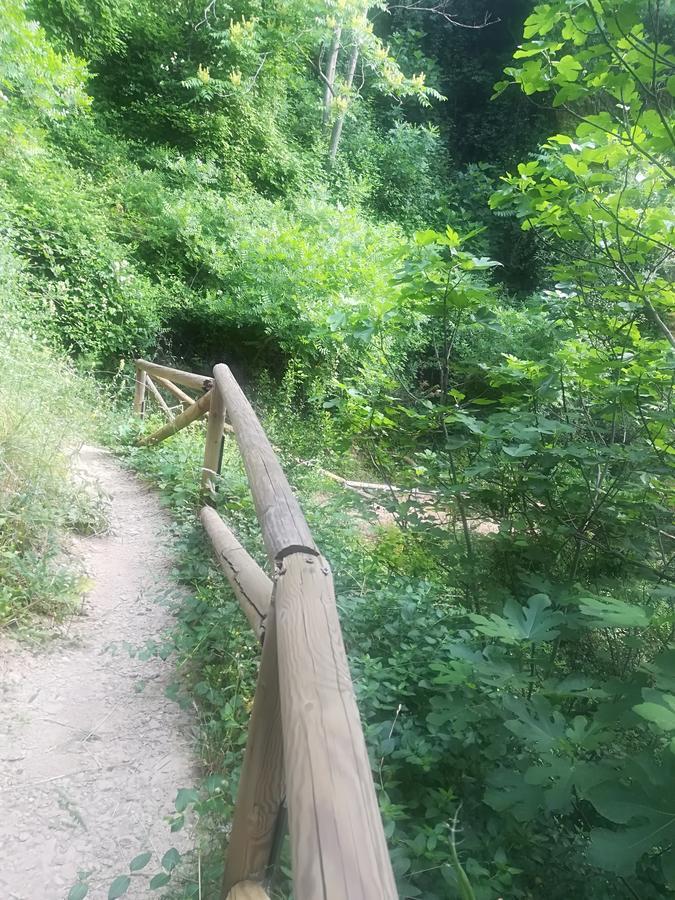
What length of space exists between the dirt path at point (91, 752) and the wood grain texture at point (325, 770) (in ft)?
3.44

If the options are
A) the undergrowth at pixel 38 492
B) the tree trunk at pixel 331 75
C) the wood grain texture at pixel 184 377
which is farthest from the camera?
the tree trunk at pixel 331 75

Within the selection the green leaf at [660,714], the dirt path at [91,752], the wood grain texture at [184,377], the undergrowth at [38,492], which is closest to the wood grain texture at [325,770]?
the green leaf at [660,714]

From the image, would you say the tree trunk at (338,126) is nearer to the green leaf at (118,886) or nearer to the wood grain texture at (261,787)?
the wood grain texture at (261,787)

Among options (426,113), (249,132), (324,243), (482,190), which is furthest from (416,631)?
(426,113)

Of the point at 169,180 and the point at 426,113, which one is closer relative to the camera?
the point at 169,180

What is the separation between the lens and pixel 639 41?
1669mm

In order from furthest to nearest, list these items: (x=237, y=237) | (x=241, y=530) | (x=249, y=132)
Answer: (x=249, y=132) < (x=237, y=237) < (x=241, y=530)

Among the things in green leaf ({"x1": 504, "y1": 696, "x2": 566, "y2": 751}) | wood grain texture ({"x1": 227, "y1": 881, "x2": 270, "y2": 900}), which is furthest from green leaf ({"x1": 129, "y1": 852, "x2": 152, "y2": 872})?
green leaf ({"x1": 504, "y1": 696, "x2": 566, "y2": 751})

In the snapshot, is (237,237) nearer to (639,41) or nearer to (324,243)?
(324,243)

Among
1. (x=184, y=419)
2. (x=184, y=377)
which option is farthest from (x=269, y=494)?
(x=184, y=377)

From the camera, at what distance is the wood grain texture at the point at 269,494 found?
4.60ft

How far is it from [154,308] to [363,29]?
7.76 m

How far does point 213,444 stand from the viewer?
11.3 feet

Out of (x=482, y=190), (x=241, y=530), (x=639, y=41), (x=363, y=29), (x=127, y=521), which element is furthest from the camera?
(x=482, y=190)
